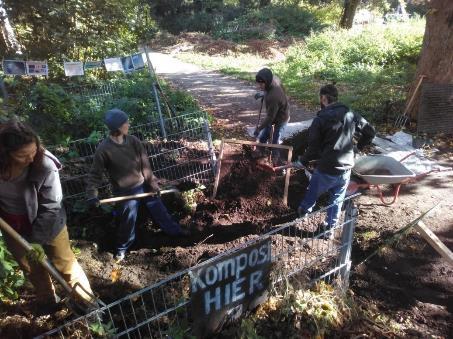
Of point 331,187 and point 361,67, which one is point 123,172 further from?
point 361,67

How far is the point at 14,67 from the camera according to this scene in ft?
21.7

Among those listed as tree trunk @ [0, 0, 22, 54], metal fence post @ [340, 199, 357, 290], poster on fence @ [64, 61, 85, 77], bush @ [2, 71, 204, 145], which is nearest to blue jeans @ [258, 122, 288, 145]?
bush @ [2, 71, 204, 145]

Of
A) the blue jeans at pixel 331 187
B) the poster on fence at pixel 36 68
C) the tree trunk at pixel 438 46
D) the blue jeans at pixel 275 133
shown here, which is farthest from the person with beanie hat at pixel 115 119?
the tree trunk at pixel 438 46

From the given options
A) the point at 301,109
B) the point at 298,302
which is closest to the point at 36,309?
the point at 298,302

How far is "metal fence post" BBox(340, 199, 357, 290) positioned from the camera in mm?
2979

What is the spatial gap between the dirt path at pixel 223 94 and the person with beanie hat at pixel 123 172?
398 centimetres

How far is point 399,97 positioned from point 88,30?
310 inches

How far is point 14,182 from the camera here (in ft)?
8.85

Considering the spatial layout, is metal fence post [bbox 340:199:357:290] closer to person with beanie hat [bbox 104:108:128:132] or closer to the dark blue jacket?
the dark blue jacket

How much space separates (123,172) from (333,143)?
2.42 m

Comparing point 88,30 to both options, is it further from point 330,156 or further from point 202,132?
point 330,156

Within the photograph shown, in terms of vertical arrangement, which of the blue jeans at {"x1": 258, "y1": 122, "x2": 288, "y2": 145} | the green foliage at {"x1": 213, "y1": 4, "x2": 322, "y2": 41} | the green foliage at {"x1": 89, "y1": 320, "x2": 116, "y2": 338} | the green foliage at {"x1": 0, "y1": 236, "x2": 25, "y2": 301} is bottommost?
the green foliage at {"x1": 0, "y1": 236, "x2": 25, "y2": 301}

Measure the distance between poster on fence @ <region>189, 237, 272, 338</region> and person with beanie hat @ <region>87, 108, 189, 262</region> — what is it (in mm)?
2065

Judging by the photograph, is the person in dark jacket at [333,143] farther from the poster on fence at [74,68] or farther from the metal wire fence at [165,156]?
the poster on fence at [74,68]
